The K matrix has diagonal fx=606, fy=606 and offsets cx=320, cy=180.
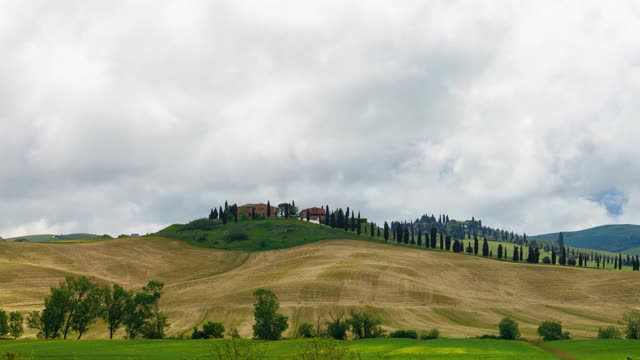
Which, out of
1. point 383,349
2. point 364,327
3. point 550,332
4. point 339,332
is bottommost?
point 339,332

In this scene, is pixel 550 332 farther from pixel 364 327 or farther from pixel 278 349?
pixel 278 349

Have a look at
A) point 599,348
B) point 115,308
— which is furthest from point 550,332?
point 115,308

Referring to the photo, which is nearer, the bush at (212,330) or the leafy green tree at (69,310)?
the bush at (212,330)

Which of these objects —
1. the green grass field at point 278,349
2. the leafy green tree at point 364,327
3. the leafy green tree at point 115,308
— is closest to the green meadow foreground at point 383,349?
the green grass field at point 278,349

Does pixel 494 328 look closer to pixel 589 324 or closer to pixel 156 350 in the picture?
pixel 589 324

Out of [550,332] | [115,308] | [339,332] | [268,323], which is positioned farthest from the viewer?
[115,308]

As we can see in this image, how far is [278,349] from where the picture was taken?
98750mm

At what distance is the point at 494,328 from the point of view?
14462cm

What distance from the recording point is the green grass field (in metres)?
88.6

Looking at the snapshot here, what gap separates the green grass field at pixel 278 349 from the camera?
291ft

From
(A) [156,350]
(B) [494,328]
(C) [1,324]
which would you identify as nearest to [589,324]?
(B) [494,328]

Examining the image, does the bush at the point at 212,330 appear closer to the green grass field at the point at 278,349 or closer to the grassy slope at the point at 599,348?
the green grass field at the point at 278,349

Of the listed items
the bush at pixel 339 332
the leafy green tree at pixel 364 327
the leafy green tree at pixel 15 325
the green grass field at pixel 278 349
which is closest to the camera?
the green grass field at pixel 278 349

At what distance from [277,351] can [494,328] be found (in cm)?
6913
